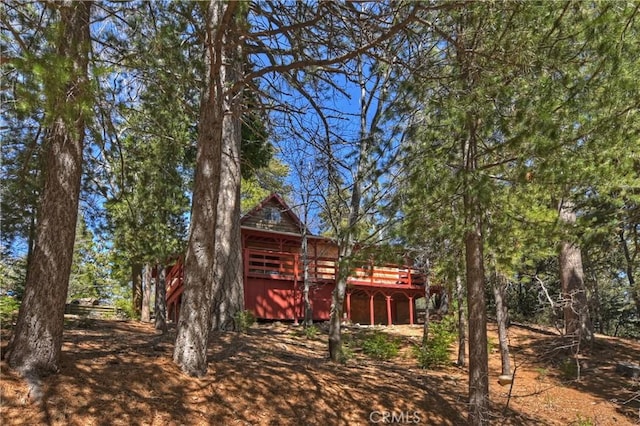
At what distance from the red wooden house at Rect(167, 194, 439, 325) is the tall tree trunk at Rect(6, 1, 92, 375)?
36.9 ft

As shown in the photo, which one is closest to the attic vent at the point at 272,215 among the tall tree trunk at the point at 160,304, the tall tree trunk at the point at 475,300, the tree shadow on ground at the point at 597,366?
the tall tree trunk at the point at 160,304

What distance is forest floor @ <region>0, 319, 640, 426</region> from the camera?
3.92m

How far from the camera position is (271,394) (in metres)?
5.24

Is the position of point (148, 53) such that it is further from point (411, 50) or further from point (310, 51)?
point (411, 50)

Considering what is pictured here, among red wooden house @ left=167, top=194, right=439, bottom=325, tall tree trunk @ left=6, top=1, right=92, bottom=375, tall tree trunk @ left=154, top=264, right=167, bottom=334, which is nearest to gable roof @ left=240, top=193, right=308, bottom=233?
red wooden house @ left=167, top=194, right=439, bottom=325

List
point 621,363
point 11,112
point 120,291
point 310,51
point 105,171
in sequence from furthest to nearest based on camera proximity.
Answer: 1. point 120,291
2. point 621,363
3. point 105,171
4. point 310,51
5. point 11,112

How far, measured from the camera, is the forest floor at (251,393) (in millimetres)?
3924

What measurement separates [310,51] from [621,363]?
33.8 feet

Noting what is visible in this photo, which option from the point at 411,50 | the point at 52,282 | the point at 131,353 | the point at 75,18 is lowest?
the point at 131,353

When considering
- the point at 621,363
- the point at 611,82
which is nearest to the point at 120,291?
the point at 621,363

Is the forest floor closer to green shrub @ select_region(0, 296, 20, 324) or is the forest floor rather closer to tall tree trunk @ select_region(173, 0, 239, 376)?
tall tree trunk @ select_region(173, 0, 239, 376)

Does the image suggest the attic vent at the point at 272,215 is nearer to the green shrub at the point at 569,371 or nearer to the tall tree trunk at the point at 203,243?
the green shrub at the point at 569,371

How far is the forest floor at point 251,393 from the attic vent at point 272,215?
374 inches

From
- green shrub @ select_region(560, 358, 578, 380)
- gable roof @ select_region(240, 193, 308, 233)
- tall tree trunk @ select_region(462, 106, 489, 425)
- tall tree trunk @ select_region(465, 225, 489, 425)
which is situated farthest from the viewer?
gable roof @ select_region(240, 193, 308, 233)
